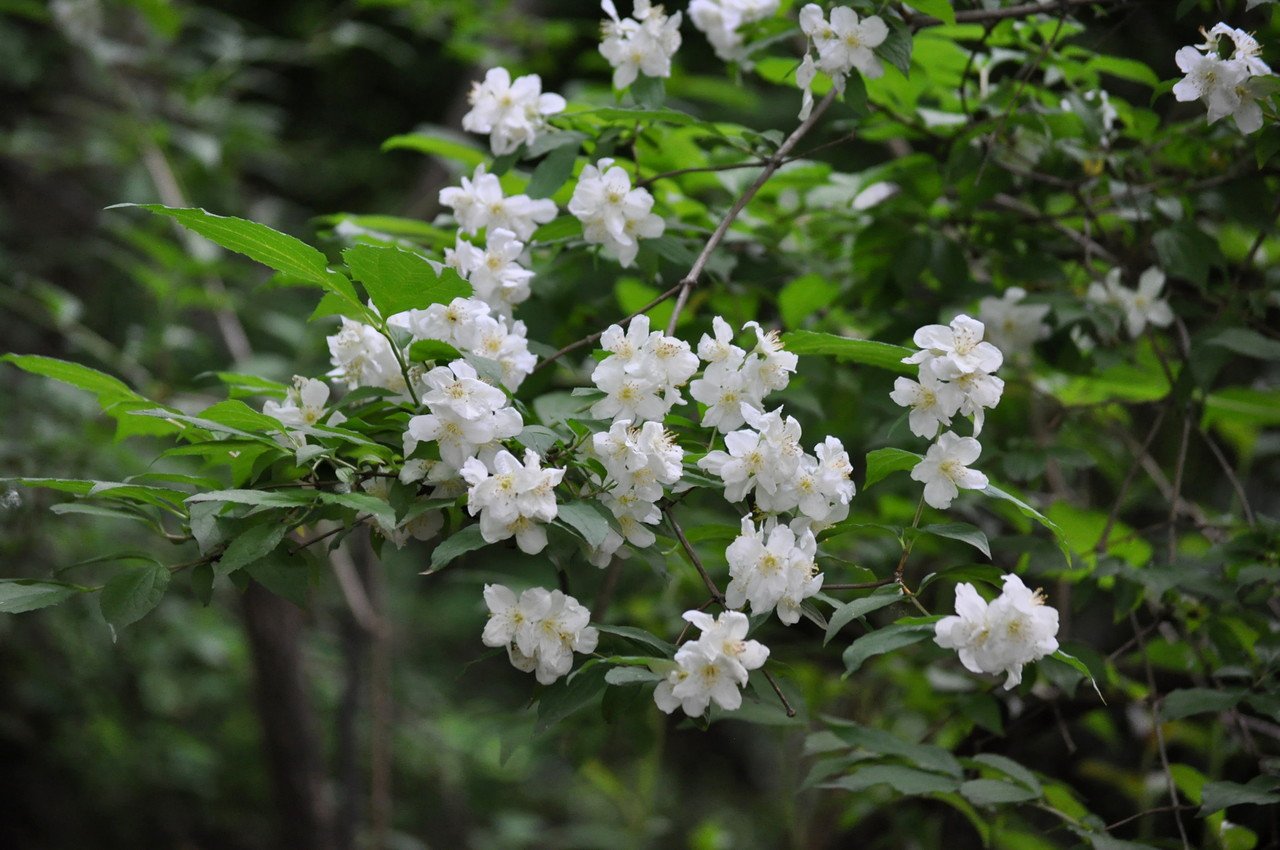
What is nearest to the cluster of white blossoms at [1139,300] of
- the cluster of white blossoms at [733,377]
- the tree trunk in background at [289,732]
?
the cluster of white blossoms at [733,377]

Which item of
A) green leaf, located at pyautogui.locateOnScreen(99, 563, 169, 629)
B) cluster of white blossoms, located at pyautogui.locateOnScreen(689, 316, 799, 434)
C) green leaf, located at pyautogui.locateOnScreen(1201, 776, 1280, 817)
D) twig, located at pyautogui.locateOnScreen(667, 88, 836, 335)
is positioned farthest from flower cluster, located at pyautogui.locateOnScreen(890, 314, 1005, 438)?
green leaf, located at pyautogui.locateOnScreen(99, 563, 169, 629)

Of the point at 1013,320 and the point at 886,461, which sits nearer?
the point at 886,461

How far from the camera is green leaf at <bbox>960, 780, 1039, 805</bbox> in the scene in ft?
3.71

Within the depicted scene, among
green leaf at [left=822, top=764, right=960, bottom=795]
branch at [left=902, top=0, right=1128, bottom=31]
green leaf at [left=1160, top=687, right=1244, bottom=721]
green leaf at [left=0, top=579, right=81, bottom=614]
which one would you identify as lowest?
green leaf at [left=822, top=764, right=960, bottom=795]

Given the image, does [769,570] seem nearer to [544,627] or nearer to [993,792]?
[544,627]

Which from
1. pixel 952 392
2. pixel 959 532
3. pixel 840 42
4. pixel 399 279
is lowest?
pixel 959 532

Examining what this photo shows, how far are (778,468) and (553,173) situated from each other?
51 cm

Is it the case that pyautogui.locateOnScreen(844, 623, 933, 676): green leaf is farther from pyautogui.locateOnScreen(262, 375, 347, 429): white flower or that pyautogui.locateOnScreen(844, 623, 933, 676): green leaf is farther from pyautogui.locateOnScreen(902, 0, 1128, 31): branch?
pyautogui.locateOnScreen(902, 0, 1128, 31): branch

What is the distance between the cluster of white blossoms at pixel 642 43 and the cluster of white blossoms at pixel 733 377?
0.49 meters

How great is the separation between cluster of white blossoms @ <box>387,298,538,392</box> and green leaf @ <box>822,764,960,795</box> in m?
0.57

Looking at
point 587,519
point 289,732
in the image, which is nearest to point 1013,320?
point 587,519

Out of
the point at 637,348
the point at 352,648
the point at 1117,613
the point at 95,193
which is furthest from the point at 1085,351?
the point at 95,193

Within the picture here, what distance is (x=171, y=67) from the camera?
283cm

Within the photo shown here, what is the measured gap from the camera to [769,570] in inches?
35.1
